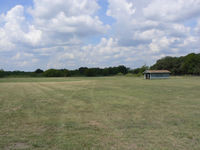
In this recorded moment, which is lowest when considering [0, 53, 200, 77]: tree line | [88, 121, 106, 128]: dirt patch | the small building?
[88, 121, 106, 128]: dirt patch


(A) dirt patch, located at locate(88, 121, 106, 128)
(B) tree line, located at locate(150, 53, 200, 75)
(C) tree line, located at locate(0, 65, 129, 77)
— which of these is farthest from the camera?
(C) tree line, located at locate(0, 65, 129, 77)

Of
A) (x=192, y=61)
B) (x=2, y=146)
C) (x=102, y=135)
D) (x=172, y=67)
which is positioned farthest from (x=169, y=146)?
(x=172, y=67)

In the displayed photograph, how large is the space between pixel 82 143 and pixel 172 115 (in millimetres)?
4549

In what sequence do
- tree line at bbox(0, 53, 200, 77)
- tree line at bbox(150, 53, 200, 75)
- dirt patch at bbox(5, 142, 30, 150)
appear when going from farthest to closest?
tree line at bbox(0, 53, 200, 77) → tree line at bbox(150, 53, 200, 75) → dirt patch at bbox(5, 142, 30, 150)

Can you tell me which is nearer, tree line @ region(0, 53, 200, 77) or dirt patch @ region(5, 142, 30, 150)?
dirt patch @ region(5, 142, 30, 150)

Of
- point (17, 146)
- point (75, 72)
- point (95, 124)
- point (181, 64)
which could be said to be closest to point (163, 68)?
point (181, 64)

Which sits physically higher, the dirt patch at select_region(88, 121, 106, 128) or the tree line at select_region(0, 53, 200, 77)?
the tree line at select_region(0, 53, 200, 77)

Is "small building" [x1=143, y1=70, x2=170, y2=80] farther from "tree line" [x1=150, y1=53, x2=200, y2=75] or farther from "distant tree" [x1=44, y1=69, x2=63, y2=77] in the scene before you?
"distant tree" [x1=44, y1=69, x2=63, y2=77]

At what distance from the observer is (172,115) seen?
284 inches

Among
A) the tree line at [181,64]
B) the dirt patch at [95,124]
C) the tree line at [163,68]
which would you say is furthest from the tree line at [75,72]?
the dirt patch at [95,124]

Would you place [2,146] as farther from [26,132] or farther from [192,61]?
[192,61]

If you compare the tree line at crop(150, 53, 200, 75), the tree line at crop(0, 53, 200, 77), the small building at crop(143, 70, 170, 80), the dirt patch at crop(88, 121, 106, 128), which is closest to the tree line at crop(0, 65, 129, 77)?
the tree line at crop(0, 53, 200, 77)

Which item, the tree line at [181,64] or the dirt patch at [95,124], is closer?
the dirt patch at [95,124]

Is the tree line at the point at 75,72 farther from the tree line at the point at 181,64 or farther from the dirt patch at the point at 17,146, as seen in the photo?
the dirt patch at the point at 17,146
